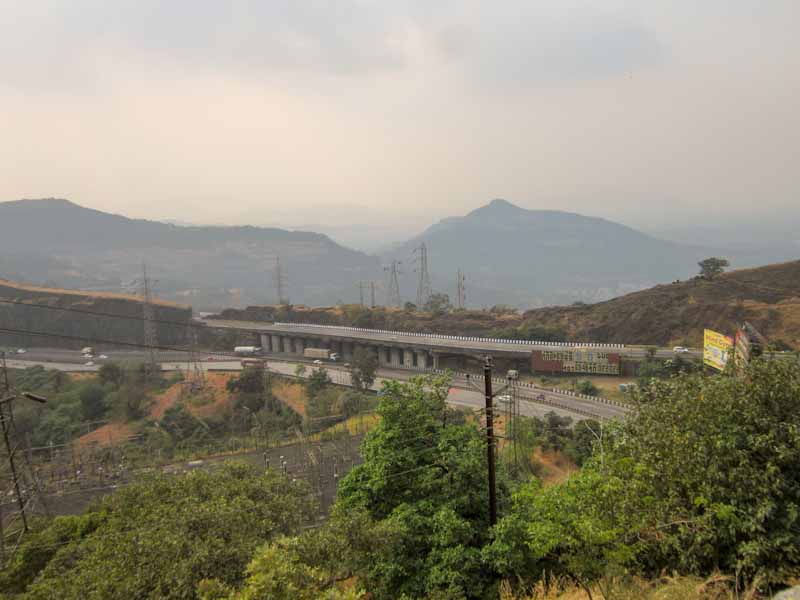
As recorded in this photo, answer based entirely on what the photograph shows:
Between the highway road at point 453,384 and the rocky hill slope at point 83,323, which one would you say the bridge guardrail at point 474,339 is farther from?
the rocky hill slope at point 83,323

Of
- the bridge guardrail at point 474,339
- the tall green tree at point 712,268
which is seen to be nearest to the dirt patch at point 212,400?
the bridge guardrail at point 474,339

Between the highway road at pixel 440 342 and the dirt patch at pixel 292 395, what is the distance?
15.9 m

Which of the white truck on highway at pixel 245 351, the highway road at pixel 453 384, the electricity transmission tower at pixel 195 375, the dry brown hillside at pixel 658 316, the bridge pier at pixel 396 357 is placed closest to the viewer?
the highway road at pixel 453 384

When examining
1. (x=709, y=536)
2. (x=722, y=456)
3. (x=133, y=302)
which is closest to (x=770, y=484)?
(x=722, y=456)

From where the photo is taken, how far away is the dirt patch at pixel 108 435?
166 feet

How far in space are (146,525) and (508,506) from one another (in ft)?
34.7

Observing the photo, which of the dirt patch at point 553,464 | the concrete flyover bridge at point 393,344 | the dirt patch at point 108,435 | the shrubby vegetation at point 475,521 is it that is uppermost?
the shrubby vegetation at point 475,521

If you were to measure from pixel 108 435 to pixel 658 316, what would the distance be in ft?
224

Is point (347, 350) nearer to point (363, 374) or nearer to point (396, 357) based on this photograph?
point (396, 357)

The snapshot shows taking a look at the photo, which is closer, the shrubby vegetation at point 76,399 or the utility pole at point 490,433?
the utility pole at point 490,433

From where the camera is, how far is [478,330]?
8150 centimetres

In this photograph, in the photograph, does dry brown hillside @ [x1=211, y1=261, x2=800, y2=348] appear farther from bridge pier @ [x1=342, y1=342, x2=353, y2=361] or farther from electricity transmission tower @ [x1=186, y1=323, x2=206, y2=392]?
electricity transmission tower @ [x1=186, y1=323, x2=206, y2=392]

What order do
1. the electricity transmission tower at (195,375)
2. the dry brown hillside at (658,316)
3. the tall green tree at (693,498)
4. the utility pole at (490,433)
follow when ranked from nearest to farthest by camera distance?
1. the tall green tree at (693,498)
2. the utility pole at (490,433)
3. the dry brown hillside at (658,316)
4. the electricity transmission tower at (195,375)

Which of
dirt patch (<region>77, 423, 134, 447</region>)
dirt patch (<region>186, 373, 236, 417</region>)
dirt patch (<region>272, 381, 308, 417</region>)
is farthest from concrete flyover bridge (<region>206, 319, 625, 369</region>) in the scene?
dirt patch (<region>77, 423, 134, 447</region>)
